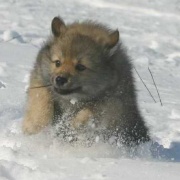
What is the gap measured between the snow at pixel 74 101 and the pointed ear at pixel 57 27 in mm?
864

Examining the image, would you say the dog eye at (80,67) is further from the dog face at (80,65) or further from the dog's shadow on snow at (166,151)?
the dog's shadow on snow at (166,151)

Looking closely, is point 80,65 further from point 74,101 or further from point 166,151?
point 166,151

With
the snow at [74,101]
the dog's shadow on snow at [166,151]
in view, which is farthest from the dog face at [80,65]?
the dog's shadow on snow at [166,151]

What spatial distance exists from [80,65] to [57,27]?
517mm

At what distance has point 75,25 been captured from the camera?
5500 millimetres

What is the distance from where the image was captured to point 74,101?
199 inches

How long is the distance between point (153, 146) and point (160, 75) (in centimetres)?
420

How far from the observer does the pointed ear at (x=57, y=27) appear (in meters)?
5.24

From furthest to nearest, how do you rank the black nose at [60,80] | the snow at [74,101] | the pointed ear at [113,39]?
the pointed ear at [113,39] → the black nose at [60,80] → the snow at [74,101]

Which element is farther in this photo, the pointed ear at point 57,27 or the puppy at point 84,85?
the pointed ear at point 57,27

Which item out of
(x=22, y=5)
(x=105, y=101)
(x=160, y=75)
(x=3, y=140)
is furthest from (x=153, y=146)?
(x=22, y=5)

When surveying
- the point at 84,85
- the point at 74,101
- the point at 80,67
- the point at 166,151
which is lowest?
the point at 166,151

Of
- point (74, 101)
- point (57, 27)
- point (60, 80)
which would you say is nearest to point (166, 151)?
point (74, 101)

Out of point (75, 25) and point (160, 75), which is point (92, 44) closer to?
point (75, 25)
